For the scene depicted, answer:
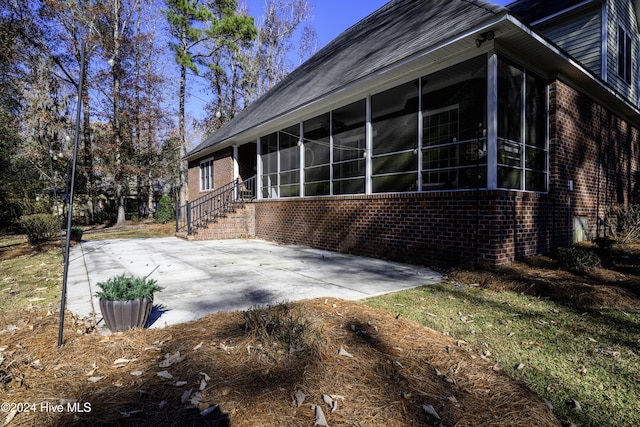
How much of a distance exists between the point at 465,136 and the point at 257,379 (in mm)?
5718

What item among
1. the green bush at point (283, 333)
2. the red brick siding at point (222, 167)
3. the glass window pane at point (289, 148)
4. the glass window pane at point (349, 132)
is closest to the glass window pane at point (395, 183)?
the glass window pane at point (349, 132)

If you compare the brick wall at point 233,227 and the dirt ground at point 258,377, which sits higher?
the brick wall at point 233,227

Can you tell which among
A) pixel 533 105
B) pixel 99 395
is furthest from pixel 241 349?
pixel 533 105

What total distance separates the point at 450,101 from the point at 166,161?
25.6 m

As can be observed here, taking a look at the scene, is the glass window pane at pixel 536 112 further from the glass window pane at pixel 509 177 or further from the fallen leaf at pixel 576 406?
the fallen leaf at pixel 576 406

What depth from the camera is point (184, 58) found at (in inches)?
760

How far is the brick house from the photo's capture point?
5270 mm

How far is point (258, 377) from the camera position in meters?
1.91

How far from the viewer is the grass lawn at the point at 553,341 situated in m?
1.85

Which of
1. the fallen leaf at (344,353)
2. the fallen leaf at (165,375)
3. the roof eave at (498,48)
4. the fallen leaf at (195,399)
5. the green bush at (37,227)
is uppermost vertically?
the roof eave at (498,48)

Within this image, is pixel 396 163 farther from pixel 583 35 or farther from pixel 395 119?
pixel 583 35

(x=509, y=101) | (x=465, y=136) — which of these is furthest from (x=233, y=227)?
(x=509, y=101)

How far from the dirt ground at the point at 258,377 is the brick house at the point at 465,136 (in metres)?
3.57

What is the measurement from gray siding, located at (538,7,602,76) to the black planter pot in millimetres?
12041
